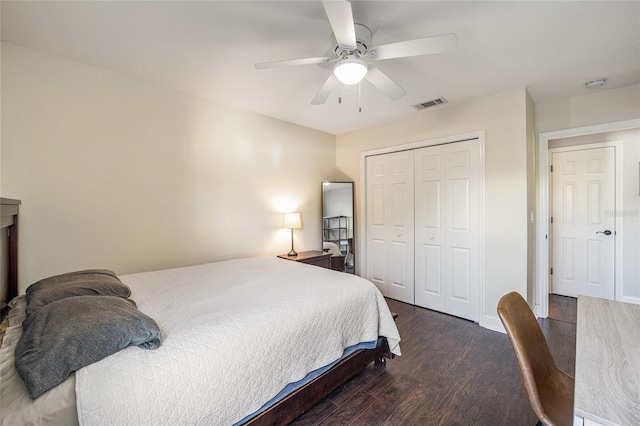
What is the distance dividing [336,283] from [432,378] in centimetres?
104

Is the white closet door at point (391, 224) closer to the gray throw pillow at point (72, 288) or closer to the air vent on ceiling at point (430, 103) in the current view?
the air vent on ceiling at point (430, 103)

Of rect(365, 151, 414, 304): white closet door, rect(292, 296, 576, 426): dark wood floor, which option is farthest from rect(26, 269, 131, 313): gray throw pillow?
rect(365, 151, 414, 304): white closet door

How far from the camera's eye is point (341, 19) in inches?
52.4

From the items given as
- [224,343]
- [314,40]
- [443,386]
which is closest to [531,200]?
[443,386]

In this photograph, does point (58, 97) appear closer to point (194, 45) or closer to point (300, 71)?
point (194, 45)

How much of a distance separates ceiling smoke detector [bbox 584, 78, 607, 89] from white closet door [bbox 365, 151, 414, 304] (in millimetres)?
1761

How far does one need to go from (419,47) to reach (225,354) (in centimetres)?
189

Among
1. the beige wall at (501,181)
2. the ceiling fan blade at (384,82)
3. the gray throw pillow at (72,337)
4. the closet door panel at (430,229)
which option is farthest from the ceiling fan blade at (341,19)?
the closet door panel at (430,229)

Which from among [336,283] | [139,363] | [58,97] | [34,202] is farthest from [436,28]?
[34,202]

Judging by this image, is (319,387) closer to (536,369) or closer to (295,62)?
(536,369)

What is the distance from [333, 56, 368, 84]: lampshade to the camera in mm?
1704

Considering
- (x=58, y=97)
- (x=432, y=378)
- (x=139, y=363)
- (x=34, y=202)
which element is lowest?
(x=432, y=378)

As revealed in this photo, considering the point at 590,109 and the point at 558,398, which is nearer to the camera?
the point at 558,398

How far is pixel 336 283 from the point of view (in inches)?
77.0
